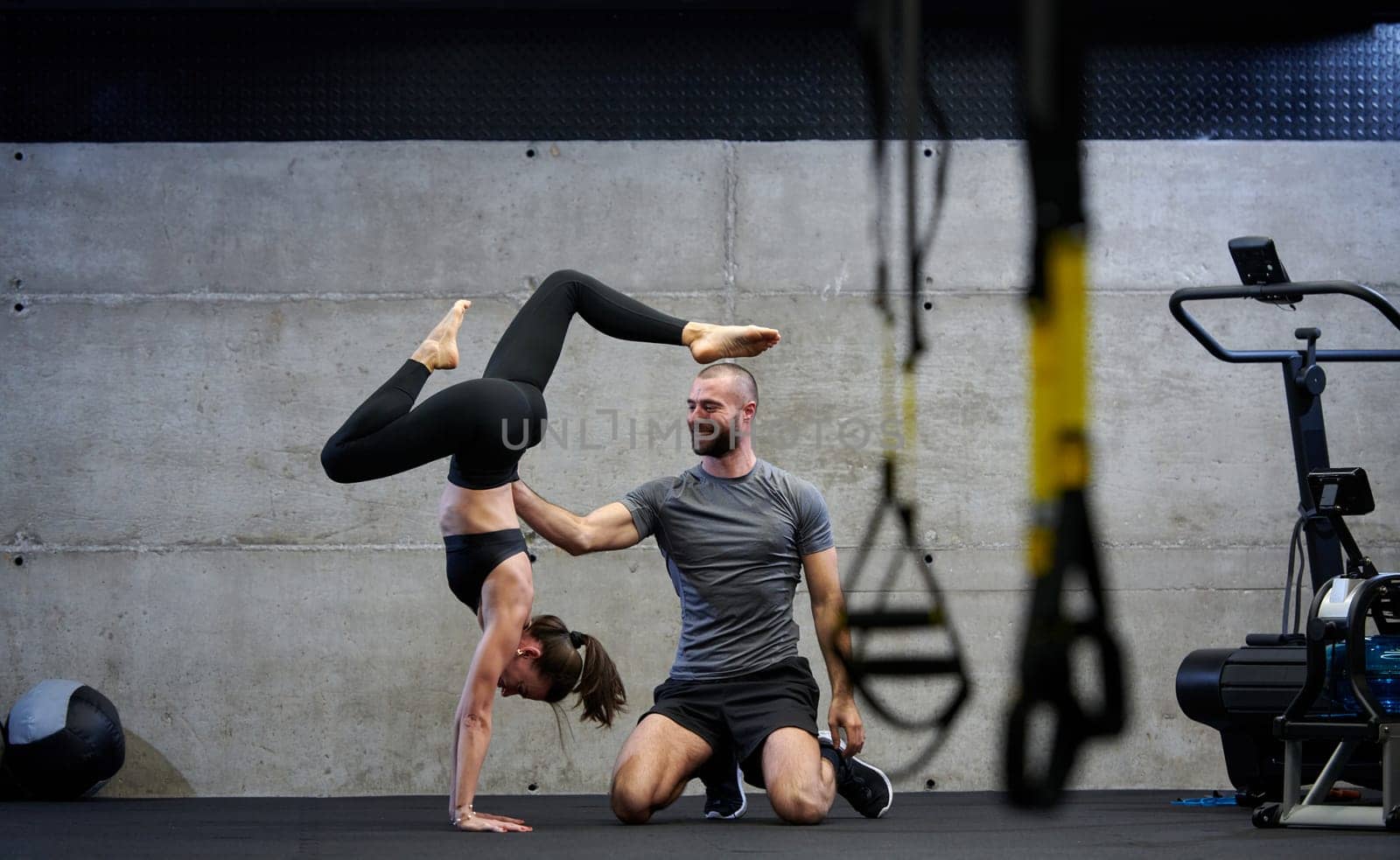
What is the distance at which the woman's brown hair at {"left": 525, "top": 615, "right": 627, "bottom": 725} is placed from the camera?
3.53m

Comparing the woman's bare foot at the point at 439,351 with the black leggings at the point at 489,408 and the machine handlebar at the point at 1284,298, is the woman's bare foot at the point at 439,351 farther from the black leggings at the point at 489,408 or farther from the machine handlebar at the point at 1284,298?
the machine handlebar at the point at 1284,298

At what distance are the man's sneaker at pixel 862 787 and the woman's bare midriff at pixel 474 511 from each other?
3.30 ft

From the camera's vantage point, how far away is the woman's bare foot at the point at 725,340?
10.7ft

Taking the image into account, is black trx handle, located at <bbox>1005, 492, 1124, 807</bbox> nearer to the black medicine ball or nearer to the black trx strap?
the black trx strap

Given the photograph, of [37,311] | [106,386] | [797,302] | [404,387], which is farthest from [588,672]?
[37,311]

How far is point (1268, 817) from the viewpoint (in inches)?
128

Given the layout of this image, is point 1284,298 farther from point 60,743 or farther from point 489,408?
point 60,743

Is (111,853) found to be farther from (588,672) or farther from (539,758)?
(539,758)

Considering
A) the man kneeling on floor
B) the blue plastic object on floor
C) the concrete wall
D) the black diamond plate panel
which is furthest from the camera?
the black diamond plate panel

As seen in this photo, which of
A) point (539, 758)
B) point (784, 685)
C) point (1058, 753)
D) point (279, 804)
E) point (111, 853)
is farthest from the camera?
point (539, 758)

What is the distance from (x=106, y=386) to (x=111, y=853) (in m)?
2.36

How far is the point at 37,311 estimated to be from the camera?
4.74 meters

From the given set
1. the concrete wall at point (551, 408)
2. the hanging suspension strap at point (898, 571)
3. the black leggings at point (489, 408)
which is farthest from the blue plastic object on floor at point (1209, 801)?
the black leggings at point (489, 408)

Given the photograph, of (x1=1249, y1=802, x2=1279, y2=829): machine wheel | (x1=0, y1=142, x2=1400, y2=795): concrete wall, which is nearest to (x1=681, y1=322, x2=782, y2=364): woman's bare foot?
(x1=0, y1=142, x2=1400, y2=795): concrete wall
